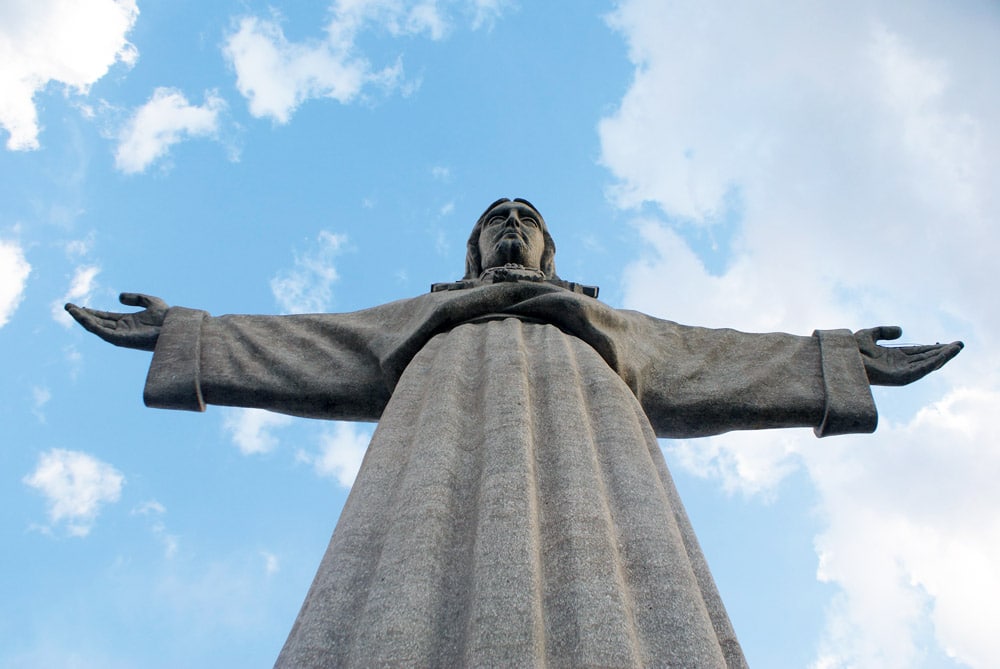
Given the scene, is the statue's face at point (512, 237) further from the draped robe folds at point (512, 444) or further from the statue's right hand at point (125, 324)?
the statue's right hand at point (125, 324)

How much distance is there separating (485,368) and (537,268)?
10.3ft

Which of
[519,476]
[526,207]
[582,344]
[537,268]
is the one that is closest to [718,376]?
[582,344]

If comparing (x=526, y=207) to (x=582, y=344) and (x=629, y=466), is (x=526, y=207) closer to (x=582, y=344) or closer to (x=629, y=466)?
(x=582, y=344)

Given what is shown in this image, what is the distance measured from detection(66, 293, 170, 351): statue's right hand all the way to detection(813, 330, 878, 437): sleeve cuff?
5.17 m

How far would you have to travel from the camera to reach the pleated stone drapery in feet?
11.5

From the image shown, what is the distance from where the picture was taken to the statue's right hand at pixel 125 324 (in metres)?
7.62

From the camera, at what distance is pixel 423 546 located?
13.1 feet

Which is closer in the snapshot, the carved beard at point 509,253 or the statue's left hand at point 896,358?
the statue's left hand at point 896,358

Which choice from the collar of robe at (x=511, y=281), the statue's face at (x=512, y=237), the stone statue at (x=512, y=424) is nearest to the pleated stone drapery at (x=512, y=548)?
the stone statue at (x=512, y=424)

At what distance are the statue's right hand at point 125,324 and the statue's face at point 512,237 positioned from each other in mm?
2838

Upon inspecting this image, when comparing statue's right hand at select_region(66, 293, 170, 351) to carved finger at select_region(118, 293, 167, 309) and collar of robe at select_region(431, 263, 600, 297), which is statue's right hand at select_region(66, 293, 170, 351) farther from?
collar of robe at select_region(431, 263, 600, 297)

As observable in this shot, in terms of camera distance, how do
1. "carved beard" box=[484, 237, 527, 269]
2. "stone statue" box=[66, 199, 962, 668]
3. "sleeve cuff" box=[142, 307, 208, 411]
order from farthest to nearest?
"carved beard" box=[484, 237, 527, 269] < "sleeve cuff" box=[142, 307, 208, 411] < "stone statue" box=[66, 199, 962, 668]

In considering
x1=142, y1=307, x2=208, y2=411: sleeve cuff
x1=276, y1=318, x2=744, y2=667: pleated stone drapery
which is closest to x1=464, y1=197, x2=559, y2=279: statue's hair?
x1=142, y1=307, x2=208, y2=411: sleeve cuff

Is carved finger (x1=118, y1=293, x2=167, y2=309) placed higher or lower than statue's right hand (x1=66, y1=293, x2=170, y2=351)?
higher
